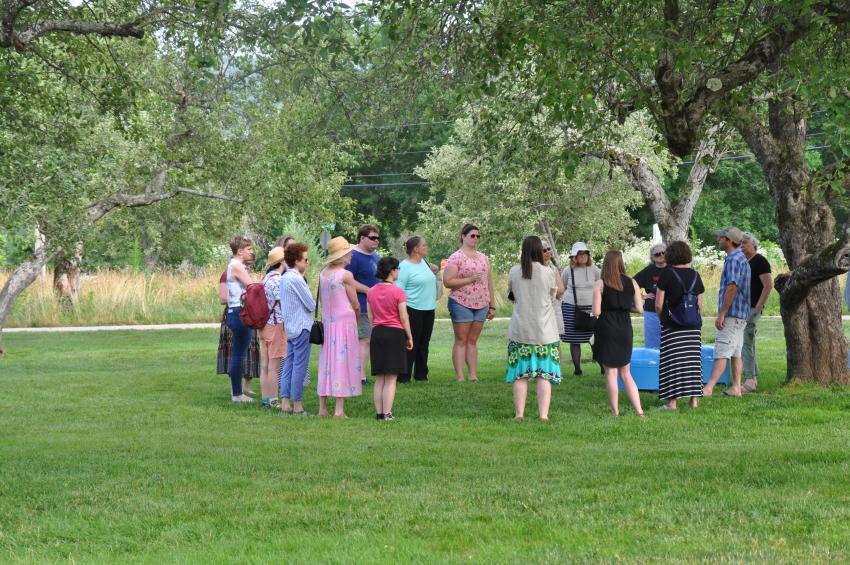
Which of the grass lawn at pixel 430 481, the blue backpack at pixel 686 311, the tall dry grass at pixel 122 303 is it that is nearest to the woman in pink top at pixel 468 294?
the grass lawn at pixel 430 481

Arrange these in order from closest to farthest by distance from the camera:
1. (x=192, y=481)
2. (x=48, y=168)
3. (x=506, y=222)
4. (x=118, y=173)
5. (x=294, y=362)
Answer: (x=192, y=481) → (x=294, y=362) → (x=48, y=168) → (x=118, y=173) → (x=506, y=222)

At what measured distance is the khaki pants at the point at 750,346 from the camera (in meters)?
13.8

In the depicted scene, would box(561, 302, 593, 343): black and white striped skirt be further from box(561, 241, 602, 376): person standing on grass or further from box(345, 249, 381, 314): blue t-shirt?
box(345, 249, 381, 314): blue t-shirt

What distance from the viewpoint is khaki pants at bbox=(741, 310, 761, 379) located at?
13.8 metres

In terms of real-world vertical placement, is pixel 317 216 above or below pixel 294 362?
above

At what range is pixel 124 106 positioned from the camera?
13289 millimetres

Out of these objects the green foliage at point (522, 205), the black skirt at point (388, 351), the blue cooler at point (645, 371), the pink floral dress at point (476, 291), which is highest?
the green foliage at point (522, 205)

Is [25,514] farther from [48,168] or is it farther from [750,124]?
[48,168]

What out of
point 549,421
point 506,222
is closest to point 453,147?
point 506,222

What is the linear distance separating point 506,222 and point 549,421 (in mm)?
27494

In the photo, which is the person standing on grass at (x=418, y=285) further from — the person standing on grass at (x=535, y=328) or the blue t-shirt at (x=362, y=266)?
the person standing on grass at (x=535, y=328)

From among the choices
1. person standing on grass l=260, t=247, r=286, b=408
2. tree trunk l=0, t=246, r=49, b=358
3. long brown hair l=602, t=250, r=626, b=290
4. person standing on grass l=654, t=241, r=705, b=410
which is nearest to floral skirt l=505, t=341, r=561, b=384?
long brown hair l=602, t=250, r=626, b=290

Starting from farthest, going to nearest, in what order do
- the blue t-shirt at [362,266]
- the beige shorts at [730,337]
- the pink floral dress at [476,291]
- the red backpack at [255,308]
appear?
1. the pink floral dress at [476,291]
2. the blue t-shirt at [362,266]
3. the beige shorts at [730,337]
4. the red backpack at [255,308]

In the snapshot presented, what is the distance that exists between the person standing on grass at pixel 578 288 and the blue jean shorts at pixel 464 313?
131 centimetres
